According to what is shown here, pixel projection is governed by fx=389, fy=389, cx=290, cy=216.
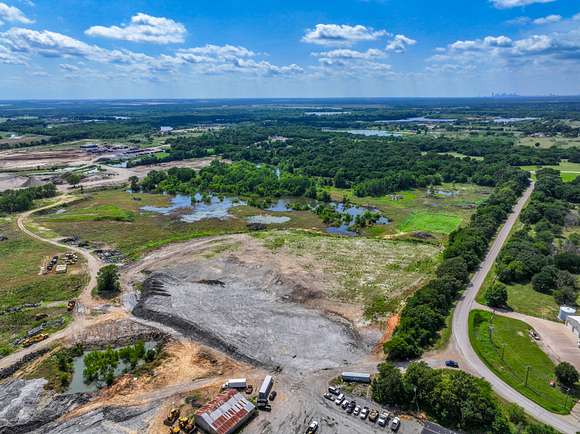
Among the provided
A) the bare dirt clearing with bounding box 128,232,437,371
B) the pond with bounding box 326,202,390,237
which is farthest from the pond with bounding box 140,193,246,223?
the pond with bounding box 326,202,390,237

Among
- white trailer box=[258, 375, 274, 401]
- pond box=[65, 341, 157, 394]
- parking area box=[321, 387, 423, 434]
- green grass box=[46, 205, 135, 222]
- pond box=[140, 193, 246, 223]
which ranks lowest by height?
pond box=[65, 341, 157, 394]

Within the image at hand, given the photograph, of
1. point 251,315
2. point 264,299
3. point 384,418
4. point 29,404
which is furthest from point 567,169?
point 29,404

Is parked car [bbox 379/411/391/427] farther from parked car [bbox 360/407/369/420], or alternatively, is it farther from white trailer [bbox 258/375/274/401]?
white trailer [bbox 258/375/274/401]

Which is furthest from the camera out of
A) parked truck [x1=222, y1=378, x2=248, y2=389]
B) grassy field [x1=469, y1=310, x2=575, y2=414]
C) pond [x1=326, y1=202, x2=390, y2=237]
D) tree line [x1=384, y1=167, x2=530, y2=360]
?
pond [x1=326, y1=202, x2=390, y2=237]

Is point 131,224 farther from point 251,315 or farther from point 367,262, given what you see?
point 367,262

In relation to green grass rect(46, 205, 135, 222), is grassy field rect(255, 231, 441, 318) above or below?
below

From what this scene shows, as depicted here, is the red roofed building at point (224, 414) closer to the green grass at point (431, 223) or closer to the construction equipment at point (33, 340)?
the construction equipment at point (33, 340)
